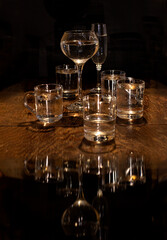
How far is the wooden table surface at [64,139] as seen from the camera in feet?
2.33

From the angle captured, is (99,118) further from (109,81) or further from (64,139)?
(109,81)

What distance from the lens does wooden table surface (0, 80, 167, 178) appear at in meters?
0.71

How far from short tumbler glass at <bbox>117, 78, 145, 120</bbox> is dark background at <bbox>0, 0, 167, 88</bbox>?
0.81 m

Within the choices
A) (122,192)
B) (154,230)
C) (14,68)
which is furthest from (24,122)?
(14,68)

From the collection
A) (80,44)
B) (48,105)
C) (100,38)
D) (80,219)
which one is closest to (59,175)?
(80,219)

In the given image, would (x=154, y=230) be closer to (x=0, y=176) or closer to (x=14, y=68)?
(x=0, y=176)

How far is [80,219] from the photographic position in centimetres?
52

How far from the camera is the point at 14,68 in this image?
1.80 metres

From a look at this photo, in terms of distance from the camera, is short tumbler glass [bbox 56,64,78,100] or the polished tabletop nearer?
the polished tabletop

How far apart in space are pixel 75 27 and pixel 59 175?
1142 millimetres

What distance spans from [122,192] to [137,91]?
0.39m

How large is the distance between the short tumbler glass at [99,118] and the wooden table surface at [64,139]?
2cm

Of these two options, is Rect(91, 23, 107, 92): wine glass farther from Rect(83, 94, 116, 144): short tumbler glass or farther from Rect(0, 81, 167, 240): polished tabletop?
Rect(83, 94, 116, 144): short tumbler glass

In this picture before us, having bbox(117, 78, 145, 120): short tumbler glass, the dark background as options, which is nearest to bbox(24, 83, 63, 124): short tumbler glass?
bbox(117, 78, 145, 120): short tumbler glass
